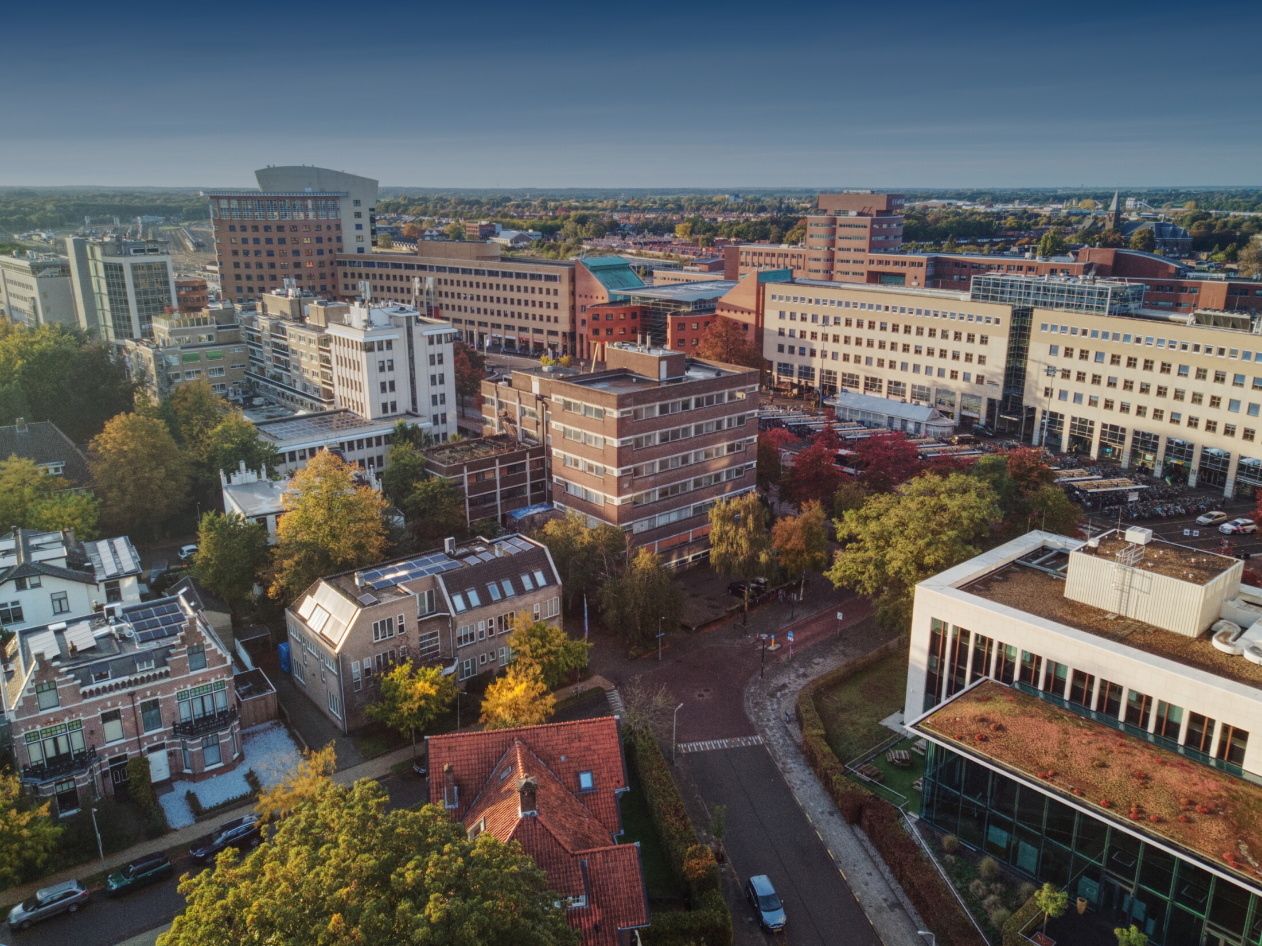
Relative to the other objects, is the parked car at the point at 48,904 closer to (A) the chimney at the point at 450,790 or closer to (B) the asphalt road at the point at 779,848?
(A) the chimney at the point at 450,790

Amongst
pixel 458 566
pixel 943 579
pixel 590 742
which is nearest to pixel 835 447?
pixel 943 579

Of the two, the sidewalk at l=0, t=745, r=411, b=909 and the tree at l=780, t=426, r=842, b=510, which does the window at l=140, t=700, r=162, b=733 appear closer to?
the sidewalk at l=0, t=745, r=411, b=909

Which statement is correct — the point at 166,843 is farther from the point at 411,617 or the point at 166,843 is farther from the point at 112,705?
the point at 411,617

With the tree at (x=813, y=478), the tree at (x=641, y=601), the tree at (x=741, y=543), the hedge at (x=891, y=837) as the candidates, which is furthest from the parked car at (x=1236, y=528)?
the tree at (x=641, y=601)

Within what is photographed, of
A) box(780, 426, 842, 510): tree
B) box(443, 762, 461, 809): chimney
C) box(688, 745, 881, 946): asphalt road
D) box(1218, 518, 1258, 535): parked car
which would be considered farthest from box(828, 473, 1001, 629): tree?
box(1218, 518, 1258, 535): parked car

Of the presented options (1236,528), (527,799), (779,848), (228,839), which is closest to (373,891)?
(527,799)

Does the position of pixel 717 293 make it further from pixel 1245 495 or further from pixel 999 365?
pixel 1245 495
